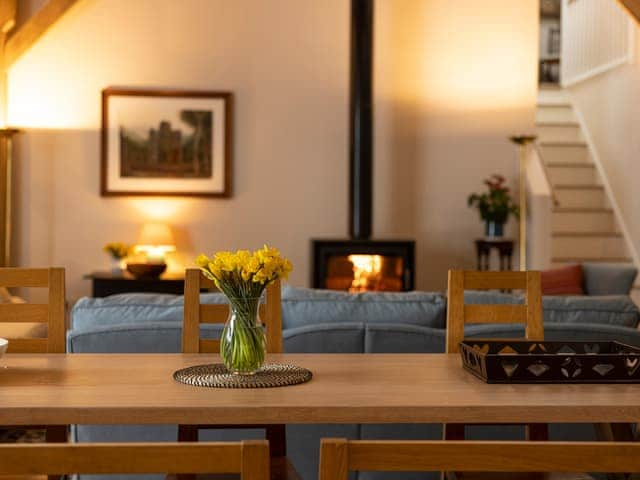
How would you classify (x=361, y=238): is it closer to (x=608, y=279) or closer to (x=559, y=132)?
(x=608, y=279)

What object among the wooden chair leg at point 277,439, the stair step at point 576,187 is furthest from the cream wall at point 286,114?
the wooden chair leg at point 277,439

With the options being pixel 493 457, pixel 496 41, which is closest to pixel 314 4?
pixel 496 41

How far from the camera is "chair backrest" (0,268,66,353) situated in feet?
8.99

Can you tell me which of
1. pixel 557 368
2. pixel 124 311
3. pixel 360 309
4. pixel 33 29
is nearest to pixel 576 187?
pixel 33 29

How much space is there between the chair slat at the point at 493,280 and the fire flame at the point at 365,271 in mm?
3997

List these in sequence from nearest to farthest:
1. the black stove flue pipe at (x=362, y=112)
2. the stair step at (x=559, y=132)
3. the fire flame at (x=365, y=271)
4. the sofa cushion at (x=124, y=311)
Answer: the sofa cushion at (x=124, y=311)
the fire flame at (x=365, y=271)
the black stove flue pipe at (x=362, y=112)
the stair step at (x=559, y=132)

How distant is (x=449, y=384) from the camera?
7.35 ft

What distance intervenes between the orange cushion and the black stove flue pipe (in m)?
1.64

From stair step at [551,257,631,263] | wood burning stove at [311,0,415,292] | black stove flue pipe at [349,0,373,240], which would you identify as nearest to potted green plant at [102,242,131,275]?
wood burning stove at [311,0,415,292]

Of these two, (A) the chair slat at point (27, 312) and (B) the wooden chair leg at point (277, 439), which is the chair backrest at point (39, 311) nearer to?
(A) the chair slat at point (27, 312)

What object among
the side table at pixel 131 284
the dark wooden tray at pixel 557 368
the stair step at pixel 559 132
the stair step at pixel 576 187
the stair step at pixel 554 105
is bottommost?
the side table at pixel 131 284

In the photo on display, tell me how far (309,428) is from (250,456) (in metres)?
1.96

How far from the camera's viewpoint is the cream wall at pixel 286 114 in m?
7.31

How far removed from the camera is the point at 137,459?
1224 millimetres
